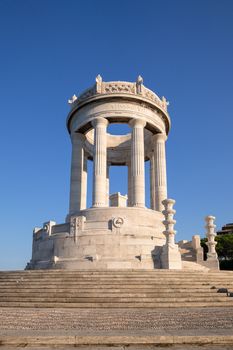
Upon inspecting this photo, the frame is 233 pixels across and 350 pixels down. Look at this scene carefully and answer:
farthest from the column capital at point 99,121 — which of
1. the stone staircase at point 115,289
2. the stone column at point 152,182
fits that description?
the stone staircase at point 115,289

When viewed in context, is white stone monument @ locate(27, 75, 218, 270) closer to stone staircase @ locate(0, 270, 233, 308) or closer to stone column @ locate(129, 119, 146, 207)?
stone column @ locate(129, 119, 146, 207)

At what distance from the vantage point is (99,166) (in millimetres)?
30938

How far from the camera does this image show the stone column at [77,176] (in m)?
34.3

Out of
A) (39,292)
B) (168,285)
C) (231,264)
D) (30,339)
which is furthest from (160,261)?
(231,264)

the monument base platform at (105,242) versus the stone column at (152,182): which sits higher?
the stone column at (152,182)

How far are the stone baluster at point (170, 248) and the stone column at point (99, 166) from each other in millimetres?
8088

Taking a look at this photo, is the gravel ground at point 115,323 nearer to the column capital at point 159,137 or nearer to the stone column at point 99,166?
the stone column at point 99,166

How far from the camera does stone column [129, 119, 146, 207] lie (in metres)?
30.5

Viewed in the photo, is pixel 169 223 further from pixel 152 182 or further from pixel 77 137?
pixel 77 137

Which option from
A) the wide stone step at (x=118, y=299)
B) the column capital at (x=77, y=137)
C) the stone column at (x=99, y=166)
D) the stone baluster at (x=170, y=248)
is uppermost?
the column capital at (x=77, y=137)

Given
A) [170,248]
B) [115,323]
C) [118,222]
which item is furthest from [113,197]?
[115,323]

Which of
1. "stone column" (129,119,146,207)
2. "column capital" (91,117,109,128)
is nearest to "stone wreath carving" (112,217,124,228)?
"stone column" (129,119,146,207)

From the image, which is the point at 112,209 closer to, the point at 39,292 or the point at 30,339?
the point at 39,292

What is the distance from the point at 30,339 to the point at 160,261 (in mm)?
18269
